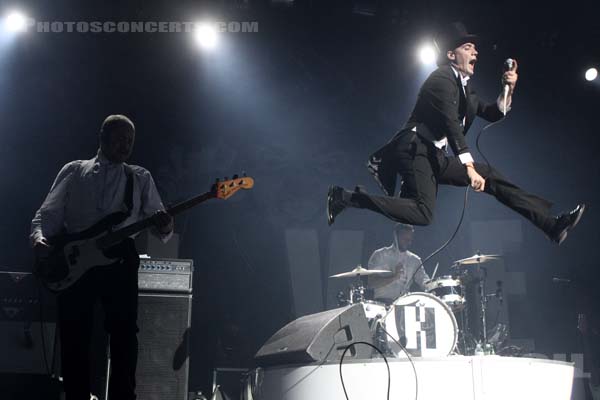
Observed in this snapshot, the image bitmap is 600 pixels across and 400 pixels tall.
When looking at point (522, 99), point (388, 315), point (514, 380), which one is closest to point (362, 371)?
point (514, 380)

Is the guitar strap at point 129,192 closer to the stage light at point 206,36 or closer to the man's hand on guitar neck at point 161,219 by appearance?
the man's hand on guitar neck at point 161,219

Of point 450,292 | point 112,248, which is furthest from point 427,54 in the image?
point 112,248

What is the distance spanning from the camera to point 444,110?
398cm

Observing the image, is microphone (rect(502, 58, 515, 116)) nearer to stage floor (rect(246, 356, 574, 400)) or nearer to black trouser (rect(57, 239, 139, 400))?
stage floor (rect(246, 356, 574, 400))

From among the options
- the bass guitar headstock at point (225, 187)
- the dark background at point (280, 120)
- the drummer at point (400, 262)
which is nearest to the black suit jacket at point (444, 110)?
the bass guitar headstock at point (225, 187)

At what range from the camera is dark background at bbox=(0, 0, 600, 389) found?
7.76 m

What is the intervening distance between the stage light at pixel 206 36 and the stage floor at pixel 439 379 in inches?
194

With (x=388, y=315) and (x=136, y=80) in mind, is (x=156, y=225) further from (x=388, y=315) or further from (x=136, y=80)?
(x=136, y=80)

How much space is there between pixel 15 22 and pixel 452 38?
5336mm

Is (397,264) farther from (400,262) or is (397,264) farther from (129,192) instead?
(129,192)

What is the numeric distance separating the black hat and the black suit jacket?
133mm

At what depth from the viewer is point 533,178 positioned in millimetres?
8773

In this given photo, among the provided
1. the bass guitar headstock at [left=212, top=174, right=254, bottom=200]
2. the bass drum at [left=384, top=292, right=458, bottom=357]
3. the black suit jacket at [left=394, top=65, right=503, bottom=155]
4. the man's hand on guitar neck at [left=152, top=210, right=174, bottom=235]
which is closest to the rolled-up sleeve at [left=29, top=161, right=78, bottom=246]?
the man's hand on guitar neck at [left=152, top=210, right=174, bottom=235]

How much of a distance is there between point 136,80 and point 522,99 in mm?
4635
